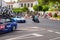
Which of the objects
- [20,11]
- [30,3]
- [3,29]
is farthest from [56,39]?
[30,3]

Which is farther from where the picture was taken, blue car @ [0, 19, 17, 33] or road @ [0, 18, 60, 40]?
blue car @ [0, 19, 17, 33]

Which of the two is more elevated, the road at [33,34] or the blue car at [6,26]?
the blue car at [6,26]

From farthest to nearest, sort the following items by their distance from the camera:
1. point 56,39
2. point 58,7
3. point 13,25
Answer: point 58,7 → point 13,25 → point 56,39

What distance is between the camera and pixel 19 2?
371 feet

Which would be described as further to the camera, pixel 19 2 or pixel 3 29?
pixel 19 2

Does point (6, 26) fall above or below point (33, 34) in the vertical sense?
above

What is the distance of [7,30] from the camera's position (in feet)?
69.2

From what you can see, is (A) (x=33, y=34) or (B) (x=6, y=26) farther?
(B) (x=6, y=26)

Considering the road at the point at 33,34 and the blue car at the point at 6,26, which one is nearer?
the road at the point at 33,34

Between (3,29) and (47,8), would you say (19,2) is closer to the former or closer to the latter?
(47,8)

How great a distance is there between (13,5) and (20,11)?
18.3 meters

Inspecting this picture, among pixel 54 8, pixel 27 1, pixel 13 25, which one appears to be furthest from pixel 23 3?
pixel 13 25

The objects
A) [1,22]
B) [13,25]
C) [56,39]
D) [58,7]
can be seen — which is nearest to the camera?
[56,39]

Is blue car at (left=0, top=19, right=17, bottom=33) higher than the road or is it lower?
higher
